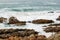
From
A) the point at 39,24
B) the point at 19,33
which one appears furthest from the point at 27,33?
the point at 39,24

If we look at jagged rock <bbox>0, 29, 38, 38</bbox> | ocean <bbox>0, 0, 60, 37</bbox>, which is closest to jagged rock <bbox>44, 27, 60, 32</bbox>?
ocean <bbox>0, 0, 60, 37</bbox>

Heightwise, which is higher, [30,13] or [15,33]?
[15,33]

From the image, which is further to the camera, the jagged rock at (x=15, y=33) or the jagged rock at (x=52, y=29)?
the jagged rock at (x=52, y=29)

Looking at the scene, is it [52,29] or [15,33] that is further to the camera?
[52,29]

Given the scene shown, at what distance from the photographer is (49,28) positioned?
22.7 meters

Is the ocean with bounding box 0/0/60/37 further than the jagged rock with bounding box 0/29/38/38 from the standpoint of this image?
Yes

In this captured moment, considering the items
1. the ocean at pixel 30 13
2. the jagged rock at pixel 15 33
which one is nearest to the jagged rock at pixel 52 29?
the ocean at pixel 30 13

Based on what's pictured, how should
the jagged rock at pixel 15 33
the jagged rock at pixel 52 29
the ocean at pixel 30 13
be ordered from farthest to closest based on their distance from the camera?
the ocean at pixel 30 13 → the jagged rock at pixel 52 29 → the jagged rock at pixel 15 33

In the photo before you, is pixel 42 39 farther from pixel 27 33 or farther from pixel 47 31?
pixel 47 31

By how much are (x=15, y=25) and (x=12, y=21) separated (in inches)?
64.9

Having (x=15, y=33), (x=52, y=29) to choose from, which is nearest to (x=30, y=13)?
(x=52, y=29)

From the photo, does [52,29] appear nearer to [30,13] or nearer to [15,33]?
[15,33]

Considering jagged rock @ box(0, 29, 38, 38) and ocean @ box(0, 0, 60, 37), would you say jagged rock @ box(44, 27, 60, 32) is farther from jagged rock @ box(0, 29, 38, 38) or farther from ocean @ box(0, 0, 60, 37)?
jagged rock @ box(0, 29, 38, 38)

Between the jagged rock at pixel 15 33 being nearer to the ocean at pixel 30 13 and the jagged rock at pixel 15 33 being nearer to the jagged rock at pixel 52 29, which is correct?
the ocean at pixel 30 13
